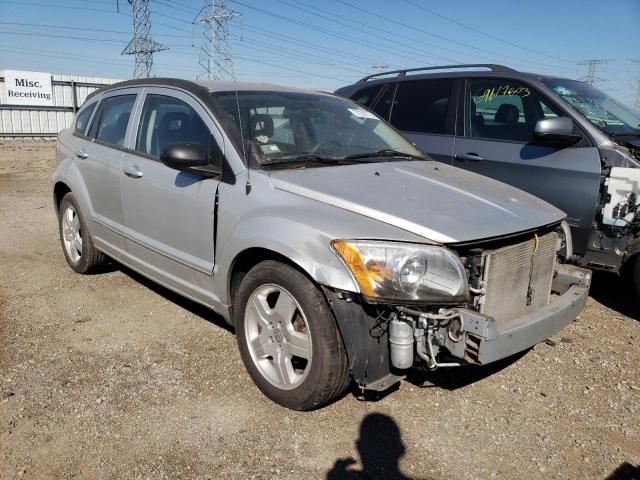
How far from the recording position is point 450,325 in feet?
8.28

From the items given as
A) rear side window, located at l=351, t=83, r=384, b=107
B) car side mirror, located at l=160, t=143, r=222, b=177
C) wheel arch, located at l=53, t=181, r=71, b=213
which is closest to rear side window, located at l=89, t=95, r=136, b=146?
wheel arch, located at l=53, t=181, r=71, b=213

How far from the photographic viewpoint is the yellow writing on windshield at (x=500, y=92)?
4965mm

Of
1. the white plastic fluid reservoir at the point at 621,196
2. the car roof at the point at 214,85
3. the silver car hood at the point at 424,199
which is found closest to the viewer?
the silver car hood at the point at 424,199

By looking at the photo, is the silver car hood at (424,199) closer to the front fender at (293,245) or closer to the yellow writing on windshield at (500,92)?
the front fender at (293,245)

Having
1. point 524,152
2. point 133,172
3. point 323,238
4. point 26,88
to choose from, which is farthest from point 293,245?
point 26,88

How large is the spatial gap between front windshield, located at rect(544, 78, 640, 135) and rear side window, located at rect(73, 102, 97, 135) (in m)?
4.11

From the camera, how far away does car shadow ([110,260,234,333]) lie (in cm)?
409

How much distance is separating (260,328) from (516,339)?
135 cm

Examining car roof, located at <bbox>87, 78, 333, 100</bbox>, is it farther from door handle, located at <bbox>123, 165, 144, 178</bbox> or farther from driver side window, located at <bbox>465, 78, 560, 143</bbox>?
driver side window, located at <bbox>465, 78, 560, 143</bbox>

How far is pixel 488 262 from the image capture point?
263 cm

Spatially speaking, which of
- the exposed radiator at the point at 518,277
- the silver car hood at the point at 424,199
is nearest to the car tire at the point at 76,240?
the silver car hood at the point at 424,199

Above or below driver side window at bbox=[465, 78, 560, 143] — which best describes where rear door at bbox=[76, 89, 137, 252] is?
below

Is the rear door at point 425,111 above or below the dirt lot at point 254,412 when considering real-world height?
above

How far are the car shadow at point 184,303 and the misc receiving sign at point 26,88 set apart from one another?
2181 centimetres
